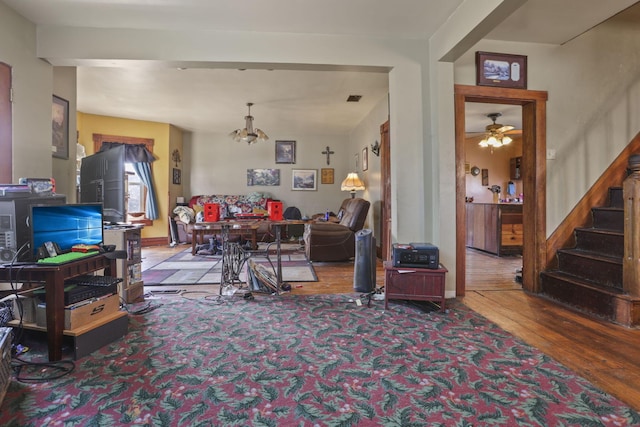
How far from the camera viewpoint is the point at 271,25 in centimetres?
281

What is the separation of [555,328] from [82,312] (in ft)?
10.8

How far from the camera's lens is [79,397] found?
1.51m

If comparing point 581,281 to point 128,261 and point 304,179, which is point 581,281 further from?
point 304,179

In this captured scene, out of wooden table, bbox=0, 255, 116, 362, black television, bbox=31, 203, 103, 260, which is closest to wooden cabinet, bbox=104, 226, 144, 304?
black television, bbox=31, 203, 103, 260

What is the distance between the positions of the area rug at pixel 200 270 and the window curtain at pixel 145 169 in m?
1.79

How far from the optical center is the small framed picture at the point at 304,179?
800 cm

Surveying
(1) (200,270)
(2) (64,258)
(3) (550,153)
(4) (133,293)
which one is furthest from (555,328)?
(1) (200,270)

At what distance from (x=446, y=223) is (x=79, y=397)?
294 centimetres

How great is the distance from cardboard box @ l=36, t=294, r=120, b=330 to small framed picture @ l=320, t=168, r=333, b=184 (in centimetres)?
626

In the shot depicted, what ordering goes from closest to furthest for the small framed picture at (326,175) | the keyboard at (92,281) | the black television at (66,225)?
the black television at (66,225) < the keyboard at (92,281) < the small framed picture at (326,175)

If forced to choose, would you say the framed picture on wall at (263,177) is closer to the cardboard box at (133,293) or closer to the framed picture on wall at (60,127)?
the framed picture on wall at (60,127)

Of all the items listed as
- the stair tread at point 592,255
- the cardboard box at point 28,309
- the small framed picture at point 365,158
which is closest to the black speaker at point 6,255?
the cardboard box at point 28,309

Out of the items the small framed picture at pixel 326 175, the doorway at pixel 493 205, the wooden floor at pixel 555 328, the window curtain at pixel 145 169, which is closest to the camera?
the wooden floor at pixel 555 328

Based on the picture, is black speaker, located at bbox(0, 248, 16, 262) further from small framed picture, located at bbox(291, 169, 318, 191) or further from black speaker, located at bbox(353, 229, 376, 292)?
small framed picture, located at bbox(291, 169, 318, 191)
